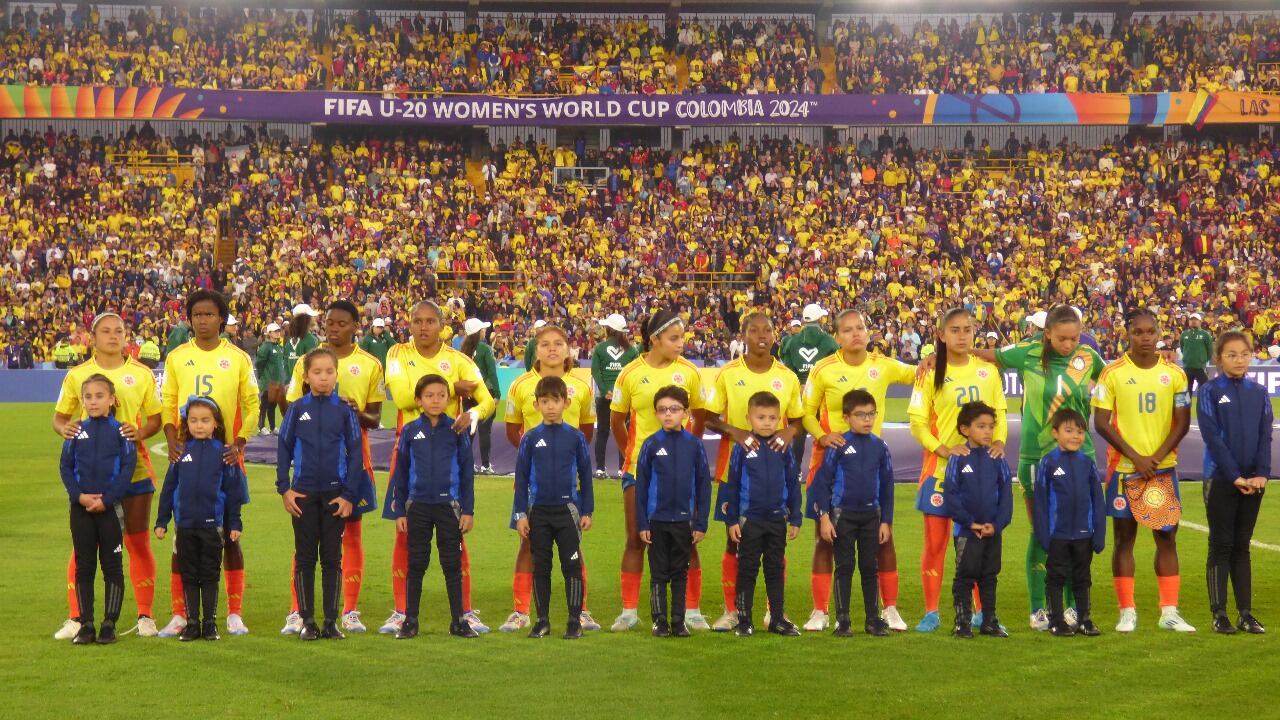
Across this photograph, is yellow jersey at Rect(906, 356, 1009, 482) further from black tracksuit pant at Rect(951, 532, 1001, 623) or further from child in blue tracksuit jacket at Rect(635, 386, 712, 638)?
child in blue tracksuit jacket at Rect(635, 386, 712, 638)

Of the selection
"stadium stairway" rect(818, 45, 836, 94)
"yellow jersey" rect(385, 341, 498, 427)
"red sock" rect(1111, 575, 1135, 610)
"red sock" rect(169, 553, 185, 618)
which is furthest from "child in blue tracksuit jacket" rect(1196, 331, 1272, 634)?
"stadium stairway" rect(818, 45, 836, 94)

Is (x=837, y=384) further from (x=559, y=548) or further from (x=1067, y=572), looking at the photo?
(x=559, y=548)

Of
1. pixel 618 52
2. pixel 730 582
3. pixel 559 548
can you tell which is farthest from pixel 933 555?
pixel 618 52

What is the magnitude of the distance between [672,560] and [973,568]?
1722 millimetres

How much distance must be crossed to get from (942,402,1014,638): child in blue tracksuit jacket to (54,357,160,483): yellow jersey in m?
4.70

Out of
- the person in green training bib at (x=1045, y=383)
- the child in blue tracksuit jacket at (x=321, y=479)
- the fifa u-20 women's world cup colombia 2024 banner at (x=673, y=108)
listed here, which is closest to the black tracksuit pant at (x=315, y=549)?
the child in blue tracksuit jacket at (x=321, y=479)

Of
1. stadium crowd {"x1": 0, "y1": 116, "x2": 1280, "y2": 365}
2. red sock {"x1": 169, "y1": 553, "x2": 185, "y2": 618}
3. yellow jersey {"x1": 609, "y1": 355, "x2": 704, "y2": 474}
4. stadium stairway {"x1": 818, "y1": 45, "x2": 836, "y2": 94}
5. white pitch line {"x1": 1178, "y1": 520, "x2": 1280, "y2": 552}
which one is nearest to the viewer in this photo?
red sock {"x1": 169, "y1": 553, "x2": 185, "y2": 618}

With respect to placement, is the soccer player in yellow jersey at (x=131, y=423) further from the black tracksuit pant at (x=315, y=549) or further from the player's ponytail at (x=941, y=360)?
the player's ponytail at (x=941, y=360)

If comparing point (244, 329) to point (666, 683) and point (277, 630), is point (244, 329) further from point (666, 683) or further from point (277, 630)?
point (666, 683)

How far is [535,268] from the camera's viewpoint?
36125 mm

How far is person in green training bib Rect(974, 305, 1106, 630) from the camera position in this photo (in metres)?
8.80

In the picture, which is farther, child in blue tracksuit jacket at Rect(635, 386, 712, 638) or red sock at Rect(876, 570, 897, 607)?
red sock at Rect(876, 570, 897, 607)

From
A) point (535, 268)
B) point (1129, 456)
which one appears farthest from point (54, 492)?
point (535, 268)

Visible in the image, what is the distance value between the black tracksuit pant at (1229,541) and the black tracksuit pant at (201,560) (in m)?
5.76
